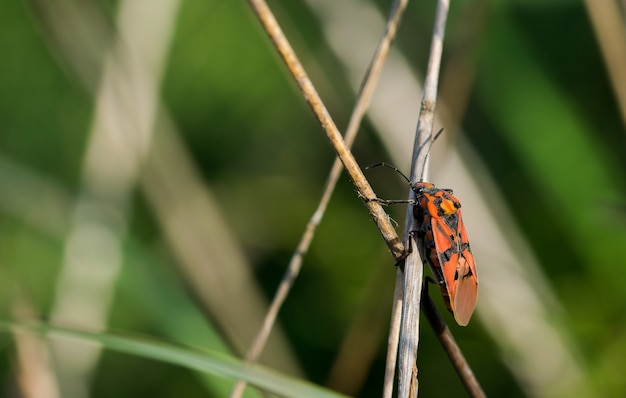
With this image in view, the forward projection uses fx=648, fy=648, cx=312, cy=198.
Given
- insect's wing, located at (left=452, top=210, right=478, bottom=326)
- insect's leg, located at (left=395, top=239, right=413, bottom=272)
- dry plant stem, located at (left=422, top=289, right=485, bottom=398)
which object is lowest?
dry plant stem, located at (left=422, top=289, right=485, bottom=398)

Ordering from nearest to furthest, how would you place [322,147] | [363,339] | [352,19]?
[363,339] < [352,19] < [322,147]

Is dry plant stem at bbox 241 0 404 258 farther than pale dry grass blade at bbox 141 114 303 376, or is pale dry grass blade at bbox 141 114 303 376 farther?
pale dry grass blade at bbox 141 114 303 376

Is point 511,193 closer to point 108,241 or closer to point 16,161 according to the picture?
point 108,241

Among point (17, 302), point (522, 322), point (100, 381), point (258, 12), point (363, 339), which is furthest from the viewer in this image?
point (100, 381)

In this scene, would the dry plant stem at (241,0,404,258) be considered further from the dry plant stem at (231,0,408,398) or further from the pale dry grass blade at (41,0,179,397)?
the pale dry grass blade at (41,0,179,397)

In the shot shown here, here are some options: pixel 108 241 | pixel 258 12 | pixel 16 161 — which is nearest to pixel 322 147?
pixel 108 241

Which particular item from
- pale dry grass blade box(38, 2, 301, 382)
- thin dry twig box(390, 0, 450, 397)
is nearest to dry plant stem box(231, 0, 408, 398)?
thin dry twig box(390, 0, 450, 397)

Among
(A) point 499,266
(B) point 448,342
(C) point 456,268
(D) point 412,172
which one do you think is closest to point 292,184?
(A) point 499,266
